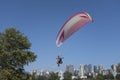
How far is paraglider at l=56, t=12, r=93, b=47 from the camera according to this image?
2455cm

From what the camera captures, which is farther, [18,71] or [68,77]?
[68,77]

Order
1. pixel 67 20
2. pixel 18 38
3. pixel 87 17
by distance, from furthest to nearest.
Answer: pixel 18 38 → pixel 67 20 → pixel 87 17

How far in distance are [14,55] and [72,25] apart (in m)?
23.1

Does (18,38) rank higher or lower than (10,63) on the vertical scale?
higher

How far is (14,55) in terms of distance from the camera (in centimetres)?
4791

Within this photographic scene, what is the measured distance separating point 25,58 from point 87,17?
84.9 feet

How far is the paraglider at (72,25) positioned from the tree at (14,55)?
63.7ft

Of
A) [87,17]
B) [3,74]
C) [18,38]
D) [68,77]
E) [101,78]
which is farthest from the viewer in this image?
[68,77]

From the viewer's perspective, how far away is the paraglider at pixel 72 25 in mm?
24547

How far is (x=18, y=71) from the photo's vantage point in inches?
1877

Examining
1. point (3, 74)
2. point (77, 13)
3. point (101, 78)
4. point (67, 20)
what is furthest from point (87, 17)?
point (101, 78)

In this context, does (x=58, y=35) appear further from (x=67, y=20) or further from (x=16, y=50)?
(x=16, y=50)

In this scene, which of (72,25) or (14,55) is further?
(14,55)

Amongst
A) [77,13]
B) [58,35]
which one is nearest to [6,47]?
[58,35]
